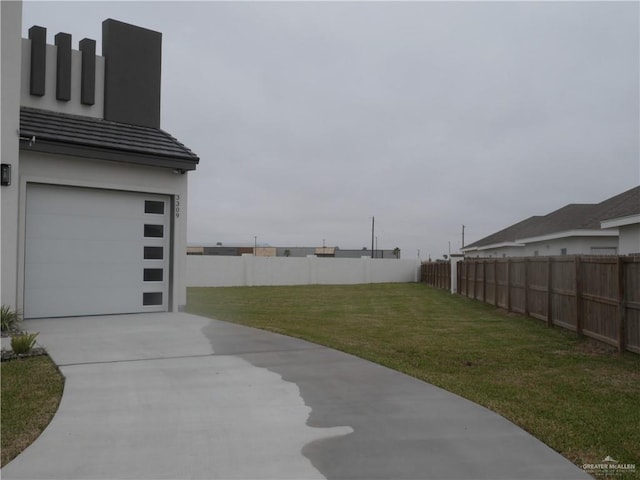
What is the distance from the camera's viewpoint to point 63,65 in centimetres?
1241

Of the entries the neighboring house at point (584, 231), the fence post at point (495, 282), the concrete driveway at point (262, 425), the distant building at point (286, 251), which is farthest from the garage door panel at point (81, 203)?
the distant building at point (286, 251)

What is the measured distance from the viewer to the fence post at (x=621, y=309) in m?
9.69

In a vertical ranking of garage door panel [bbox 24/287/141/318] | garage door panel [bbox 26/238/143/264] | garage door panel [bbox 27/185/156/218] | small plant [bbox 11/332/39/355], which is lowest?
small plant [bbox 11/332/39/355]

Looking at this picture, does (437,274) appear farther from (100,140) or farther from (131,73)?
(100,140)

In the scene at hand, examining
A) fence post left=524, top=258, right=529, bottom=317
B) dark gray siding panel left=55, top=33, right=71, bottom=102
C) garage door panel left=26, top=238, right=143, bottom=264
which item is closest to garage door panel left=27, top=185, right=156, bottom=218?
garage door panel left=26, top=238, right=143, bottom=264

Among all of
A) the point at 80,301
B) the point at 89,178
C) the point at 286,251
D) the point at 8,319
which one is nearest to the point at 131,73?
the point at 89,178

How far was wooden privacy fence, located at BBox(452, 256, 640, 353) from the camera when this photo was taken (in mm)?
9617

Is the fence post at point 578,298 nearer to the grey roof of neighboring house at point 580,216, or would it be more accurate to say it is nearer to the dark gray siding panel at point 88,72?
the grey roof of neighboring house at point 580,216

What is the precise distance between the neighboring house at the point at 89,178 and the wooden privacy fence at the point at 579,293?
916cm

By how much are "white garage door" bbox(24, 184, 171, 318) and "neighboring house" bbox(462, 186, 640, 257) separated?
49.3 feet

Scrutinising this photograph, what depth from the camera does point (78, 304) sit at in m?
12.1

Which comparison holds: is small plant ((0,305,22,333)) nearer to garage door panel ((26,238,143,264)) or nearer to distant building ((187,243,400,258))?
garage door panel ((26,238,143,264))

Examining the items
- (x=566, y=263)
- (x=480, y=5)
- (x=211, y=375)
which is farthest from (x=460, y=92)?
(x=211, y=375)

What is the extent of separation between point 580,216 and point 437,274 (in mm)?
8811
